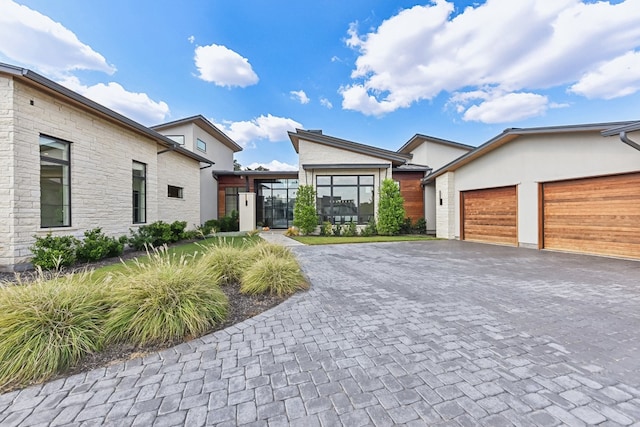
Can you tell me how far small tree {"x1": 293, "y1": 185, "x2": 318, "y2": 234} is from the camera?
539 inches

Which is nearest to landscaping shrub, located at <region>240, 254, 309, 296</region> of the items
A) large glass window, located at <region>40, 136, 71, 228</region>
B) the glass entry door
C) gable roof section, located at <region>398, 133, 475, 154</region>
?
large glass window, located at <region>40, 136, 71, 228</region>

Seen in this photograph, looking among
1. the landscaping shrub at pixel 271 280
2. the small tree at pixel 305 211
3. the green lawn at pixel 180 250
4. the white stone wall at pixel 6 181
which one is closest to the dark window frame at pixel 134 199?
the green lawn at pixel 180 250

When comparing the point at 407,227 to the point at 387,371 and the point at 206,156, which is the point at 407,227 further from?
the point at 206,156

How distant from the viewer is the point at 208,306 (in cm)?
312

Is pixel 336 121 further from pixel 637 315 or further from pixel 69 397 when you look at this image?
pixel 69 397

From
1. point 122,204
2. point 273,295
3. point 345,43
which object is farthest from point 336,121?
point 273,295

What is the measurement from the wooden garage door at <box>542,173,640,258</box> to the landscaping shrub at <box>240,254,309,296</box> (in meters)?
8.69

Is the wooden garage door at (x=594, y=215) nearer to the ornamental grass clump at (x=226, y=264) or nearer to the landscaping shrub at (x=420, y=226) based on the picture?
the landscaping shrub at (x=420, y=226)

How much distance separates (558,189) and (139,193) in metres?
14.7

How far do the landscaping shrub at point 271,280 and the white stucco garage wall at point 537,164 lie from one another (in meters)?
8.84

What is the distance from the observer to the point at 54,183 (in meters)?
6.52

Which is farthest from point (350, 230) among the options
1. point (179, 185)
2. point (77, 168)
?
point (77, 168)

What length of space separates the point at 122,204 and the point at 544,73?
58.6ft

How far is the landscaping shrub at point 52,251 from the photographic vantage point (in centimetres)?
550
